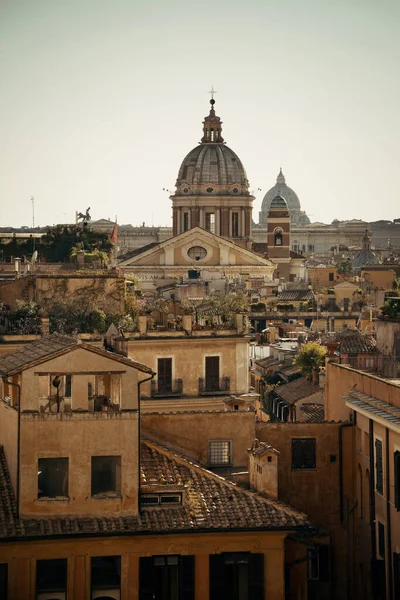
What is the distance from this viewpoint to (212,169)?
131m

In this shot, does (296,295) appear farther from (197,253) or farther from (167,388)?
(167,388)

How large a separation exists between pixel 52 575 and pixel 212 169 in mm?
111876

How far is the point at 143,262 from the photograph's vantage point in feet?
359

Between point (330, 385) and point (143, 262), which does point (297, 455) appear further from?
point (143, 262)

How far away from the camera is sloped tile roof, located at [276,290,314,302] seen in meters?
87.7

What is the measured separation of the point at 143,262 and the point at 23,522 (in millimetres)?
89645

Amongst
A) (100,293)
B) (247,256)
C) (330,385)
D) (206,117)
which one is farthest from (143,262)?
(330,385)

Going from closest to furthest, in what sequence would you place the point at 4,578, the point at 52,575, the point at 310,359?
the point at 4,578 → the point at 52,575 → the point at 310,359

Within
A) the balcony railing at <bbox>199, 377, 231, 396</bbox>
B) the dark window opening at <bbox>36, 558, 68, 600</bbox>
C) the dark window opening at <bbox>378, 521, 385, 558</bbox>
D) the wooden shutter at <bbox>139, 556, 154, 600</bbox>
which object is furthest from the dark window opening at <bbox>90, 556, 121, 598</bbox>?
the balcony railing at <bbox>199, 377, 231, 396</bbox>

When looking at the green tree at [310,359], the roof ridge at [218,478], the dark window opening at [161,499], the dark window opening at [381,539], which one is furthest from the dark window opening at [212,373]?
the dark window opening at [161,499]

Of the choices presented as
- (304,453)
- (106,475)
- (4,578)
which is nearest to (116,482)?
(106,475)

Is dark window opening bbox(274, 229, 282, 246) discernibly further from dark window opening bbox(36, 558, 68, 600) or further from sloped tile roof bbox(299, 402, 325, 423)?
dark window opening bbox(36, 558, 68, 600)

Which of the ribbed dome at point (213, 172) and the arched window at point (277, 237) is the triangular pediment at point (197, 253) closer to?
the arched window at point (277, 237)

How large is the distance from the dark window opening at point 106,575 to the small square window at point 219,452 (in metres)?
3.69
